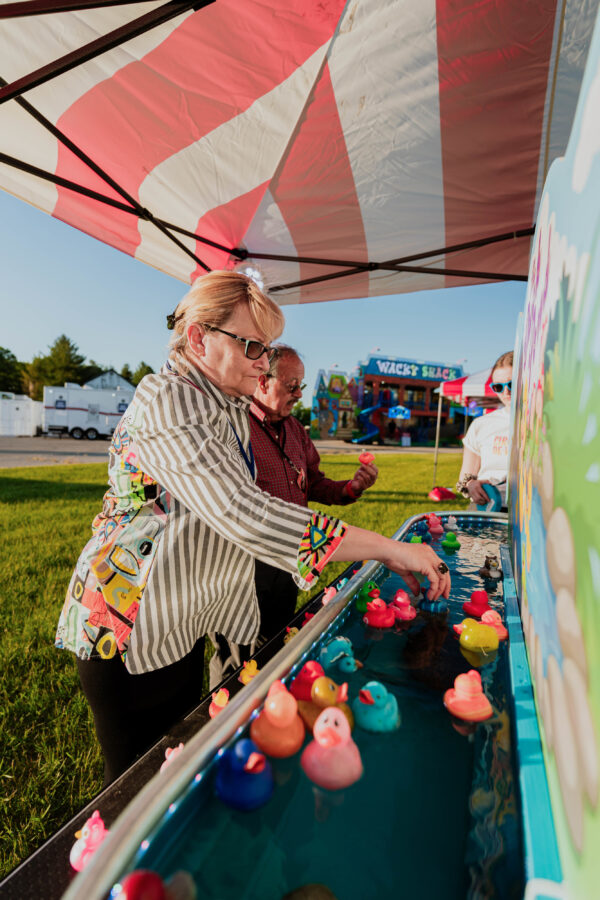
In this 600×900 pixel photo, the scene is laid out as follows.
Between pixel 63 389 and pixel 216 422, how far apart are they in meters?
25.0

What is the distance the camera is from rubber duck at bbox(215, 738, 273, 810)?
0.55m

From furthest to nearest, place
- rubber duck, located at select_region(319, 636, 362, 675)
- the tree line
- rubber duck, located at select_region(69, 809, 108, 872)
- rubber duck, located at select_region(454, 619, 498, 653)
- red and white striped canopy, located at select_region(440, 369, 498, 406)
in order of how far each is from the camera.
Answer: the tree line, red and white striped canopy, located at select_region(440, 369, 498, 406), rubber duck, located at select_region(454, 619, 498, 653), rubber duck, located at select_region(319, 636, 362, 675), rubber duck, located at select_region(69, 809, 108, 872)

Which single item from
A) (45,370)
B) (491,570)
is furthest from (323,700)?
(45,370)

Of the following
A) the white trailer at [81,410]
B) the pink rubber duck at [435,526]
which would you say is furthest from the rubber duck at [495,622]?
the white trailer at [81,410]

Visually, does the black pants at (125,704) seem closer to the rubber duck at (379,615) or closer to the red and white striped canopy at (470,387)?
the rubber duck at (379,615)

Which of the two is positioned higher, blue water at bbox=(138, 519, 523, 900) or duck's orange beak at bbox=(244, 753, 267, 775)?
duck's orange beak at bbox=(244, 753, 267, 775)

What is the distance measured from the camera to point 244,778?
562mm

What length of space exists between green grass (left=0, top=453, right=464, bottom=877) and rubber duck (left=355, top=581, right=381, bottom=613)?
122 cm

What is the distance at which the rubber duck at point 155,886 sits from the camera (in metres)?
0.39

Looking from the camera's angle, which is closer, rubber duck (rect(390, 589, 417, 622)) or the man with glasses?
rubber duck (rect(390, 589, 417, 622))

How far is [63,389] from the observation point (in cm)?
2295

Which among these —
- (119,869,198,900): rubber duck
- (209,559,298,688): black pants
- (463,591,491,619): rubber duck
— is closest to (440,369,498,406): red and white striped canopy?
(209,559,298,688): black pants

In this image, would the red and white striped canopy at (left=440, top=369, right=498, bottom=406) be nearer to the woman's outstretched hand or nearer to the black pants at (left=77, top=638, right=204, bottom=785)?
the woman's outstretched hand

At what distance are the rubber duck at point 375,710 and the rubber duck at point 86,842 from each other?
388 mm
